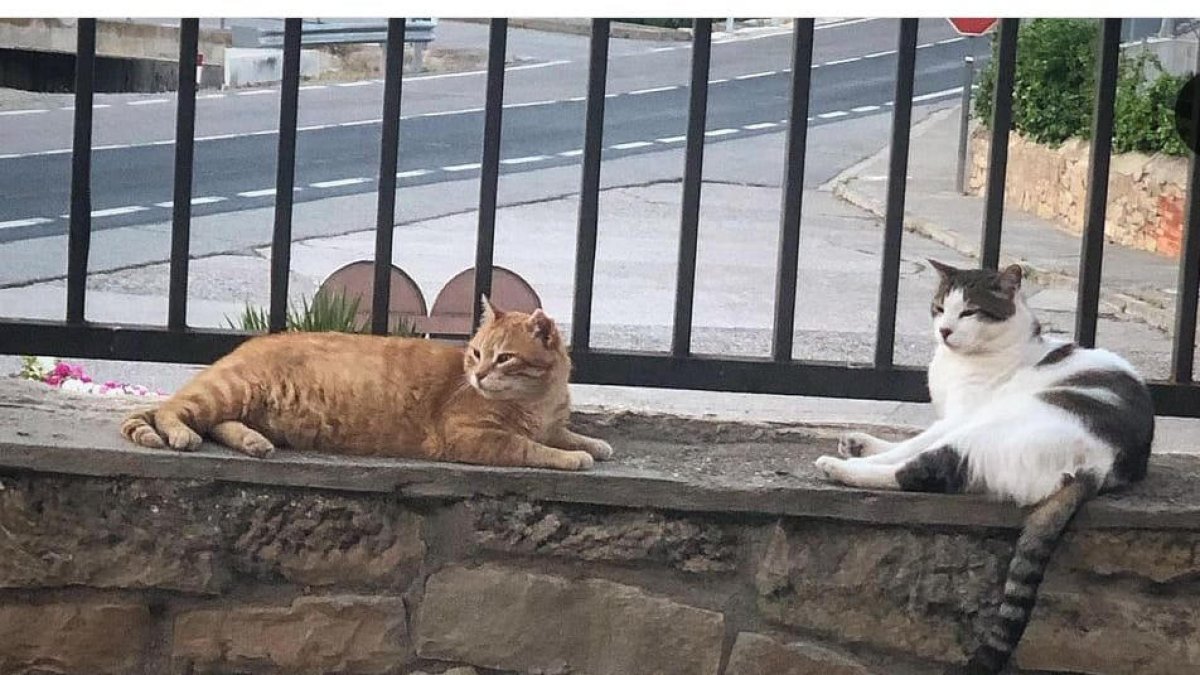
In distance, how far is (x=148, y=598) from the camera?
325cm

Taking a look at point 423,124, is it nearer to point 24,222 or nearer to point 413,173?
point 413,173

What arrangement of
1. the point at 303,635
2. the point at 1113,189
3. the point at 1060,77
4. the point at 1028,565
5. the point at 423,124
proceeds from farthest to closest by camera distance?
the point at 423,124, the point at 1060,77, the point at 1113,189, the point at 303,635, the point at 1028,565

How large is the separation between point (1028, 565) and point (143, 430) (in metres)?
1.78

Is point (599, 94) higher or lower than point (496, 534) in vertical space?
higher

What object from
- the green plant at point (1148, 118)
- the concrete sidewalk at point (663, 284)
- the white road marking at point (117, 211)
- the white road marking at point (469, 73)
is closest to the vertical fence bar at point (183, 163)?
the concrete sidewalk at point (663, 284)

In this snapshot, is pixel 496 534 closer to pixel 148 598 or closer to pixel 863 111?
pixel 148 598

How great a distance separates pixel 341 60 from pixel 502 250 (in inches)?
545

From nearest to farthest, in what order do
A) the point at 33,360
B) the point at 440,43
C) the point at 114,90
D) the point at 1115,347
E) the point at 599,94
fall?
the point at 599,94 < the point at 114,90 < the point at 33,360 < the point at 1115,347 < the point at 440,43

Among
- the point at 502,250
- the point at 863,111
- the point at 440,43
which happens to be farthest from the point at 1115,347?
the point at 440,43

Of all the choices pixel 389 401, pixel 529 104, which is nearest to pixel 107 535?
pixel 389 401

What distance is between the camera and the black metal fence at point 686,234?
3482 millimetres

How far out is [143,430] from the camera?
10.6ft

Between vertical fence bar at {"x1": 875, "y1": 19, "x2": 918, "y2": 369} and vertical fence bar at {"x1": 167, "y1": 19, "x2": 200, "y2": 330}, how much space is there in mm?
1567

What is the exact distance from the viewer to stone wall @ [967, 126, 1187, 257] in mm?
12477
